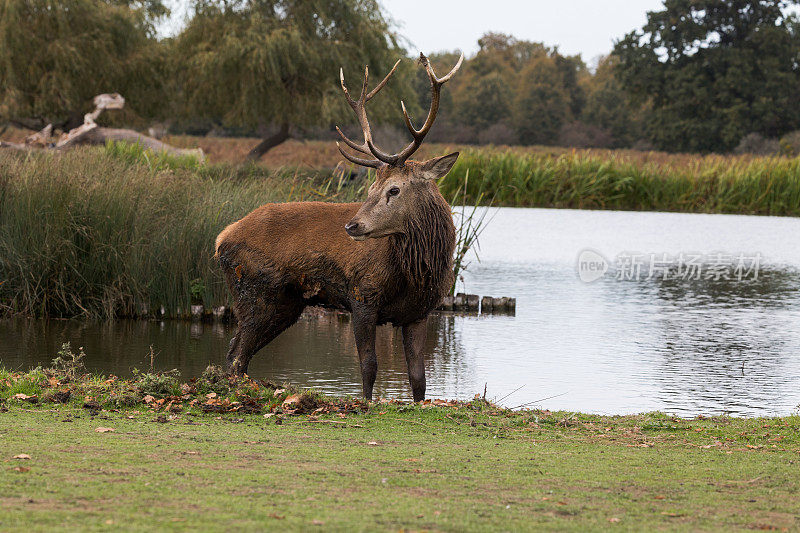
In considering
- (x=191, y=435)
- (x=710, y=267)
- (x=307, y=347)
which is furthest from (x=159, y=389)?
(x=710, y=267)

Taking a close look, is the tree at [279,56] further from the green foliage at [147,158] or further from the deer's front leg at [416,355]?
the deer's front leg at [416,355]

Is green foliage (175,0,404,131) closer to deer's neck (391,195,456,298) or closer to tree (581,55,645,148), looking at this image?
deer's neck (391,195,456,298)

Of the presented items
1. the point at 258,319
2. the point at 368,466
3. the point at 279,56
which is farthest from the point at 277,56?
the point at 368,466

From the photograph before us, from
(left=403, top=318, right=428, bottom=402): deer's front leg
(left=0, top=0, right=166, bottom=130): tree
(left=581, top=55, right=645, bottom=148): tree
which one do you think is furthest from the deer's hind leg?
(left=581, top=55, right=645, bottom=148): tree

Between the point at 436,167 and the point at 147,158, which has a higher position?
the point at 147,158

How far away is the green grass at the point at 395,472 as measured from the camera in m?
4.29

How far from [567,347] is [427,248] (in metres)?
4.92

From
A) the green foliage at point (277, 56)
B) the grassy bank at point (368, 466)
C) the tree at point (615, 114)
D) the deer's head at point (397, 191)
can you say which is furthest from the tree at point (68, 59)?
the tree at point (615, 114)

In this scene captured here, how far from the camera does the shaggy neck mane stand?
7.80 metres

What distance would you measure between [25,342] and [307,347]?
9.86 feet

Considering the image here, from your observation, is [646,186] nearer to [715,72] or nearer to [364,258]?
[364,258]

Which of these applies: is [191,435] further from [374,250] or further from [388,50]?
[388,50]

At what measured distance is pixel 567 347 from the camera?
12320 mm

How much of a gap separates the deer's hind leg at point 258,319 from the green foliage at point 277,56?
98.4ft
